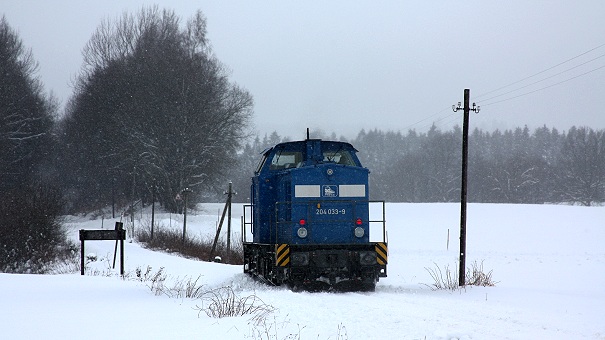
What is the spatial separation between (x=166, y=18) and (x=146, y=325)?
4567 cm

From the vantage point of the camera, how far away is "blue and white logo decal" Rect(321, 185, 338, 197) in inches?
587

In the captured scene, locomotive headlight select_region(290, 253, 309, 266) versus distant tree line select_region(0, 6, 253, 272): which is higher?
distant tree line select_region(0, 6, 253, 272)

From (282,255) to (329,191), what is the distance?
5.94ft

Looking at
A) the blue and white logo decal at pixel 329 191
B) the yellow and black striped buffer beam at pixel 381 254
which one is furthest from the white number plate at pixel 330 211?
the yellow and black striped buffer beam at pixel 381 254

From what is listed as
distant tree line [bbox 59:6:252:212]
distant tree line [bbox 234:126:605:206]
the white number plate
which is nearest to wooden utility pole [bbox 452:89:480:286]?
the white number plate

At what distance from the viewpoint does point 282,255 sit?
559 inches

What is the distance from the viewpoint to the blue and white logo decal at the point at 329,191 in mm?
14914

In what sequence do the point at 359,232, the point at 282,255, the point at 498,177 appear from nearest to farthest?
1. the point at 282,255
2. the point at 359,232
3. the point at 498,177

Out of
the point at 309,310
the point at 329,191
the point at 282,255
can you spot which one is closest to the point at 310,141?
the point at 329,191

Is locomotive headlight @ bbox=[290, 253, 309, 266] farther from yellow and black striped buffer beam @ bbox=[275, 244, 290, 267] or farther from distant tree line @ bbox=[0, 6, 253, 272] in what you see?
distant tree line @ bbox=[0, 6, 253, 272]

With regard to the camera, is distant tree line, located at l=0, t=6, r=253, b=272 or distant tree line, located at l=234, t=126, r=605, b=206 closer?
distant tree line, located at l=0, t=6, r=253, b=272

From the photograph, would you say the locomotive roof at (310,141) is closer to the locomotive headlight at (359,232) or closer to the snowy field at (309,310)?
the locomotive headlight at (359,232)

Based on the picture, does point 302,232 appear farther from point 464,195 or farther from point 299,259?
point 464,195

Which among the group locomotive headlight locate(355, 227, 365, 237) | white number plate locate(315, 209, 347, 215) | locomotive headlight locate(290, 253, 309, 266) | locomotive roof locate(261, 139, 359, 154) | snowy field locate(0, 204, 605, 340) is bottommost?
snowy field locate(0, 204, 605, 340)
